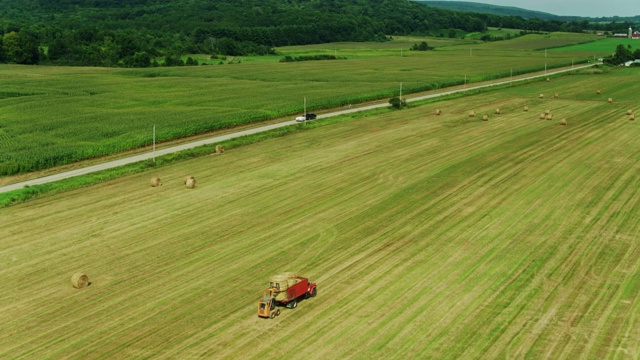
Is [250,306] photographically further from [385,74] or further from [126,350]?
[385,74]

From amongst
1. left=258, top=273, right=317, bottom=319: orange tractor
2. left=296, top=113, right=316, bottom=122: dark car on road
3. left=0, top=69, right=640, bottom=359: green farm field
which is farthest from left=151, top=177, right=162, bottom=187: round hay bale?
left=296, top=113, right=316, bottom=122: dark car on road

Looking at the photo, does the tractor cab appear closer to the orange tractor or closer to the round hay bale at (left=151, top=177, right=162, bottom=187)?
the orange tractor

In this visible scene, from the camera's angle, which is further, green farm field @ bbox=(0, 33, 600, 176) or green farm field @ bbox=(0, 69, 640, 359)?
green farm field @ bbox=(0, 33, 600, 176)

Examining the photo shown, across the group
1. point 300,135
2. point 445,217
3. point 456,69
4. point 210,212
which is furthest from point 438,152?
point 456,69

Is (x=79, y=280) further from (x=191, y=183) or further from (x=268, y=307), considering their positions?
(x=191, y=183)

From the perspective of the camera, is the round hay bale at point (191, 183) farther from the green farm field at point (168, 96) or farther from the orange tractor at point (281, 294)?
the orange tractor at point (281, 294)

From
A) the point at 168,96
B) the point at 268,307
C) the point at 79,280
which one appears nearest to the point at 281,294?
the point at 268,307

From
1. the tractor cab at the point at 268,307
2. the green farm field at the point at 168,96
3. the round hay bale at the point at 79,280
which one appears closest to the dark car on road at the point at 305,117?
the green farm field at the point at 168,96
